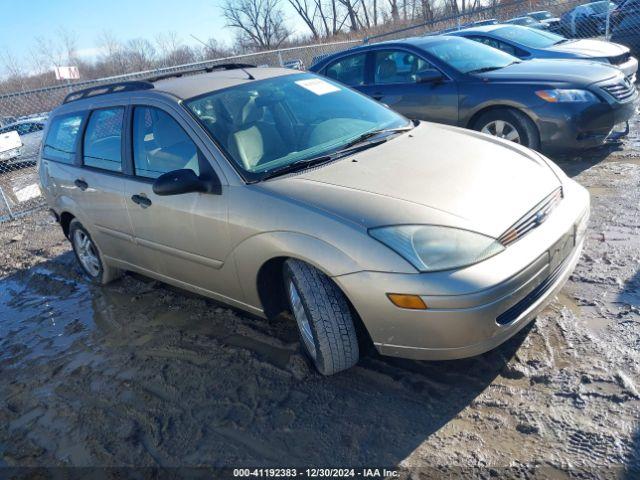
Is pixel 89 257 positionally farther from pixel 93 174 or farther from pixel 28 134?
pixel 28 134

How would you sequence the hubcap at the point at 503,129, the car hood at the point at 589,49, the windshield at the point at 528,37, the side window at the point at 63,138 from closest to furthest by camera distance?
the side window at the point at 63,138 → the hubcap at the point at 503,129 → the car hood at the point at 589,49 → the windshield at the point at 528,37

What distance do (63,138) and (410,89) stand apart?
4076 mm

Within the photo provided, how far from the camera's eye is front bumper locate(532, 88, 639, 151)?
5.57 metres

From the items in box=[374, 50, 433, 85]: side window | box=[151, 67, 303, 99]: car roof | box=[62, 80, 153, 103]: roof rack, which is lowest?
box=[374, 50, 433, 85]: side window

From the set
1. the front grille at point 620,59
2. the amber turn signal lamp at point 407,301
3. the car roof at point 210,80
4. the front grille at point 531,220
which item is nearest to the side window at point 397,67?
the car roof at point 210,80

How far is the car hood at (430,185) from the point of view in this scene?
2.56 m

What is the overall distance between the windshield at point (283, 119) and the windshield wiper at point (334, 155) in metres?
0.03

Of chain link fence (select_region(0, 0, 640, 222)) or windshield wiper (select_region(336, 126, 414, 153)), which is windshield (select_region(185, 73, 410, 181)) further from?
chain link fence (select_region(0, 0, 640, 222))

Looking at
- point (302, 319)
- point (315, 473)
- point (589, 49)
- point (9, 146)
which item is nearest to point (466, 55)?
point (589, 49)

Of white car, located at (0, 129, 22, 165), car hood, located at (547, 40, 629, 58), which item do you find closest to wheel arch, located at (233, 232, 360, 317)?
car hood, located at (547, 40, 629, 58)

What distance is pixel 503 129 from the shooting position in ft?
19.7

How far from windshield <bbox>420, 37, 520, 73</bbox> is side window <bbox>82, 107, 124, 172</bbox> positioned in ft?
13.7

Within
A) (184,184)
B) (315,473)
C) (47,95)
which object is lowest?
(315,473)

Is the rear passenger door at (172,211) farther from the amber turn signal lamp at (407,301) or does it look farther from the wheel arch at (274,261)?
the amber turn signal lamp at (407,301)
